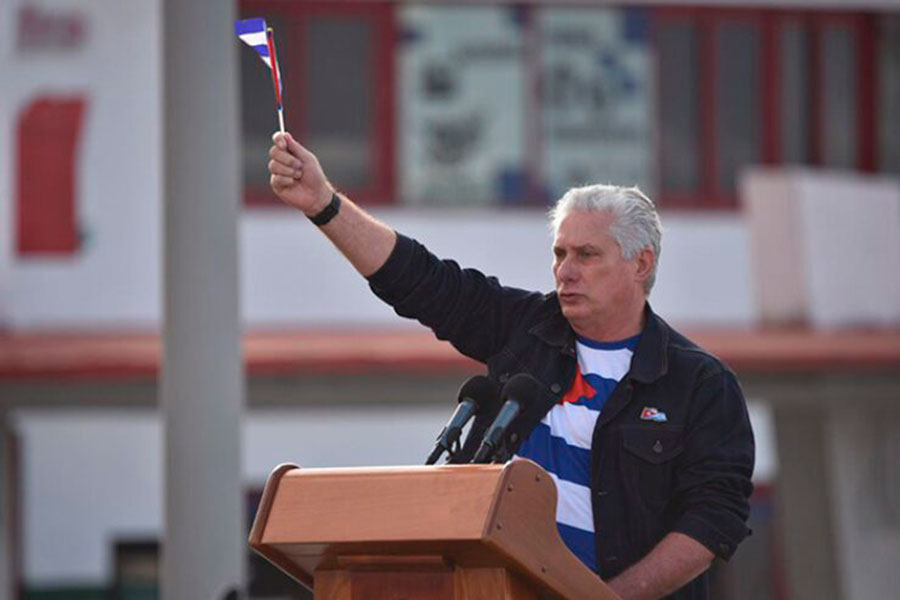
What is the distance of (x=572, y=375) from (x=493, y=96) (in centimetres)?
1305

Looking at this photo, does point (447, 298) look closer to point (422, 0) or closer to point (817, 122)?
point (422, 0)

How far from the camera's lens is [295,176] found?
568 centimetres

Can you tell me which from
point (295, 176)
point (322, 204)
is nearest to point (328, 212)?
point (322, 204)

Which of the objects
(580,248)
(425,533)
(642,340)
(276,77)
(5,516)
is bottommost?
(5,516)

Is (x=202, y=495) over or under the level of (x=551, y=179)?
under

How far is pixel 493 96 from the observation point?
18781 mm

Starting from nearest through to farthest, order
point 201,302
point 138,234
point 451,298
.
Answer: point 451,298, point 201,302, point 138,234

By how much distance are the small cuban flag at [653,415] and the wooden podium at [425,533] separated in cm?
66

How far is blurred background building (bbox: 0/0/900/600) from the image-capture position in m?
18.2

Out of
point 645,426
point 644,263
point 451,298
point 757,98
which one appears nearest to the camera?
point 645,426

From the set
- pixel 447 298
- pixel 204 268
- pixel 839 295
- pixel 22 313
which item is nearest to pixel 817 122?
pixel 839 295

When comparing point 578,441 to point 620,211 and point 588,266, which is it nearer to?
point 588,266

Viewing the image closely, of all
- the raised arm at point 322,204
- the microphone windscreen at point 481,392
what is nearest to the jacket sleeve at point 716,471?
the microphone windscreen at point 481,392

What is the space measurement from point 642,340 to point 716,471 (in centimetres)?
41
